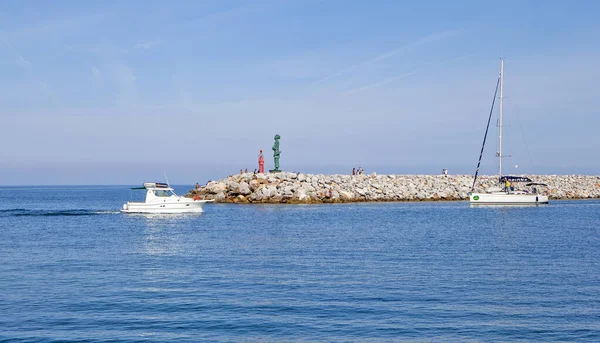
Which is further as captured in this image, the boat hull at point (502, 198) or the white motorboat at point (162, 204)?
the boat hull at point (502, 198)

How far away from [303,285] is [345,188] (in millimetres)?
56017

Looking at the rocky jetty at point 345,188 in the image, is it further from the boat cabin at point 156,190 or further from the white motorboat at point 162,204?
the boat cabin at point 156,190

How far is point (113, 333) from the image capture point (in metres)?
14.8

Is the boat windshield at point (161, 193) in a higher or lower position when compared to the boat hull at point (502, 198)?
higher

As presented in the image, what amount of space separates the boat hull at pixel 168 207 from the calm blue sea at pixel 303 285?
15.5m

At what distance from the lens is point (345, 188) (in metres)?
76.1

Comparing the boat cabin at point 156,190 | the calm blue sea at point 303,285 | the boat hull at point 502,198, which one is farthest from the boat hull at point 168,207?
the boat hull at point 502,198

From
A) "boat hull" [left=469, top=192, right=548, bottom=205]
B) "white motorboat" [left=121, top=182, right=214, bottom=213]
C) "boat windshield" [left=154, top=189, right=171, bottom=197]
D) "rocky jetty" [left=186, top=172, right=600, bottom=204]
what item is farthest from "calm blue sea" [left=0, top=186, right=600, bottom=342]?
"rocky jetty" [left=186, top=172, right=600, bottom=204]

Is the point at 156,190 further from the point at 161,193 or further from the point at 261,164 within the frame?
the point at 261,164

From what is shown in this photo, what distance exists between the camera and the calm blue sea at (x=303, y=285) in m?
14.9

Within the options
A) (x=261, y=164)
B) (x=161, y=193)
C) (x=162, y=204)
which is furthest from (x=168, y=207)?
(x=261, y=164)

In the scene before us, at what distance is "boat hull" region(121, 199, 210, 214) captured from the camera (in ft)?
182

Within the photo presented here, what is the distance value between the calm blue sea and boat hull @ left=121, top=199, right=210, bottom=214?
15.5m

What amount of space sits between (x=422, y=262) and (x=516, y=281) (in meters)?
4.94
